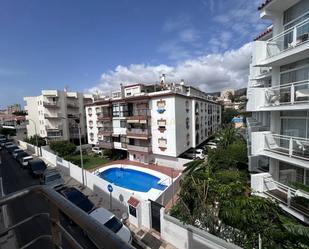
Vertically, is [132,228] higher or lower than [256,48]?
lower

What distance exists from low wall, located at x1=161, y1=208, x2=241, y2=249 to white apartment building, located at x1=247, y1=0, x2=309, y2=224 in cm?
366

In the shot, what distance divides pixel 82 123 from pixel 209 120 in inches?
1352

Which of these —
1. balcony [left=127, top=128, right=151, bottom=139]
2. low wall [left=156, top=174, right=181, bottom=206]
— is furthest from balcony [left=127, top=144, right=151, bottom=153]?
low wall [left=156, top=174, right=181, bottom=206]

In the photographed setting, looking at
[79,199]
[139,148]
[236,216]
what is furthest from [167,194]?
[139,148]

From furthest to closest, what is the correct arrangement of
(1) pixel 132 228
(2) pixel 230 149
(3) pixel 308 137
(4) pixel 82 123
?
(4) pixel 82 123 < (2) pixel 230 149 < (1) pixel 132 228 < (3) pixel 308 137

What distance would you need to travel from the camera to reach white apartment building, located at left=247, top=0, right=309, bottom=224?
9.01 meters

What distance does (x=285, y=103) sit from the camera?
9.64 m

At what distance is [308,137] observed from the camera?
918cm

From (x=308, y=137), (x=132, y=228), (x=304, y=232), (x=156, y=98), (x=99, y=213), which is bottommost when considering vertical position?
(x=132, y=228)

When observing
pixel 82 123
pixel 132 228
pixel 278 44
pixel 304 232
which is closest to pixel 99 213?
pixel 132 228

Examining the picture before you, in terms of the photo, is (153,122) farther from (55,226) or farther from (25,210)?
(55,226)

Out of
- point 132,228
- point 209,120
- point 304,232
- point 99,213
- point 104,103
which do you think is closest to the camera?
point 304,232

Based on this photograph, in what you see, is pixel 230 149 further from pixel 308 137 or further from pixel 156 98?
pixel 156 98

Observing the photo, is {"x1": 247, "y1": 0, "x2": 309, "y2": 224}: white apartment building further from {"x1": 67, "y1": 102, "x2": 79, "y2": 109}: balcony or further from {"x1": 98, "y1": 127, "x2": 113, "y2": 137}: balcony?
{"x1": 67, "y1": 102, "x2": 79, "y2": 109}: balcony
